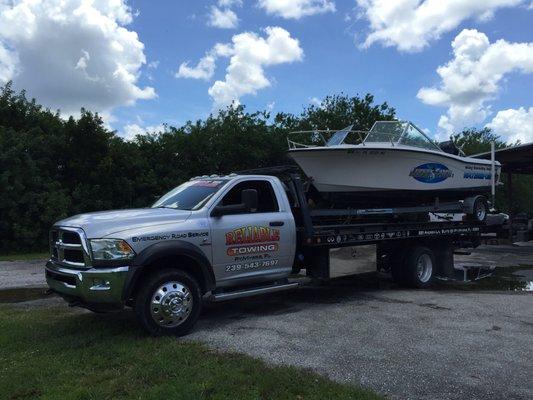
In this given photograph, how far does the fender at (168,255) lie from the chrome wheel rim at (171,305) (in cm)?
34

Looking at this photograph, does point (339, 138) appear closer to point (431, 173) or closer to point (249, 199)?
point (431, 173)

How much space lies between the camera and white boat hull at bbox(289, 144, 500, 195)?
10.4 metres

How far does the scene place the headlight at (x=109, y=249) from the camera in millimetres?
6191

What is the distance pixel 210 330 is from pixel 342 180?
4644 mm

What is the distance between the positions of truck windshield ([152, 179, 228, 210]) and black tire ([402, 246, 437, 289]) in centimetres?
463

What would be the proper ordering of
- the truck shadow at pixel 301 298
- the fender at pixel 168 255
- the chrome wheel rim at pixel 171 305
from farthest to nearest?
1. the truck shadow at pixel 301 298
2. the chrome wheel rim at pixel 171 305
3. the fender at pixel 168 255

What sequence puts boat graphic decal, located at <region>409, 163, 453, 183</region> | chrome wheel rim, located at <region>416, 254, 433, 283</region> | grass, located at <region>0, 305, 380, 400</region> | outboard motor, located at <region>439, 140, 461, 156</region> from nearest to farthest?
1. grass, located at <region>0, 305, 380, 400</region>
2. chrome wheel rim, located at <region>416, 254, 433, 283</region>
3. boat graphic decal, located at <region>409, 163, 453, 183</region>
4. outboard motor, located at <region>439, 140, 461, 156</region>

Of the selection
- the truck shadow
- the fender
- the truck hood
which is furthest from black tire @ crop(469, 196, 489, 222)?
the truck hood

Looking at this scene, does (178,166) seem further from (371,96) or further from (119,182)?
(371,96)

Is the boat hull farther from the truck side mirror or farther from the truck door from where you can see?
the truck side mirror

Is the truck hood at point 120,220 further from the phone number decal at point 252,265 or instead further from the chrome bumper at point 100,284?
the phone number decal at point 252,265

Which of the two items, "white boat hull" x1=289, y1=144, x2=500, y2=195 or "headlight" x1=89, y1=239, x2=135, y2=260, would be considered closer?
"headlight" x1=89, y1=239, x2=135, y2=260

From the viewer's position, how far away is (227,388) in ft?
15.3

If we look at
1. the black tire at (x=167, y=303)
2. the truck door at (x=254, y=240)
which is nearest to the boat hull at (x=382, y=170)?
the truck door at (x=254, y=240)
